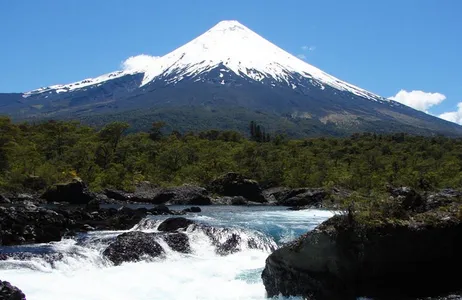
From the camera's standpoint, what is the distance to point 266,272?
10227 millimetres

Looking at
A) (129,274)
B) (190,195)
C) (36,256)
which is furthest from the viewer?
(190,195)

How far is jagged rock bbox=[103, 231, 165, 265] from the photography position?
14789 millimetres

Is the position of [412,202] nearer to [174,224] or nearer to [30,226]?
[174,224]

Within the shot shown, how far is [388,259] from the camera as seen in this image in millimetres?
8258

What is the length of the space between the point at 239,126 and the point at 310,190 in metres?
108

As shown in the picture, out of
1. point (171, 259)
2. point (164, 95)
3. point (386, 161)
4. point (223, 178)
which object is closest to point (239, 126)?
point (164, 95)

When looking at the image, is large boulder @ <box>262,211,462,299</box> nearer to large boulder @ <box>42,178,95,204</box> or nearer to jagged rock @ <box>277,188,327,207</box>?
large boulder @ <box>42,178,95,204</box>

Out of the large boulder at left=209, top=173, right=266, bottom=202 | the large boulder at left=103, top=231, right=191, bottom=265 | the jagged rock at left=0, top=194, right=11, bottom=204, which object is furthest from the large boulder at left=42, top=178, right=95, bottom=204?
the large boulder at left=103, top=231, right=191, bottom=265

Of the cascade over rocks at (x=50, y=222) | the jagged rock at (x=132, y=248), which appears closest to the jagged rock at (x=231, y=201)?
the cascade over rocks at (x=50, y=222)

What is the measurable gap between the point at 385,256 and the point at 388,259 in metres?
0.07

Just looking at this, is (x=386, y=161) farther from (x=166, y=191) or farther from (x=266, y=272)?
(x=266, y=272)

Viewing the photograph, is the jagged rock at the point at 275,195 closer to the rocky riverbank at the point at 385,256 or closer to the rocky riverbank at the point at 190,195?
the rocky riverbank at the point at 190,195

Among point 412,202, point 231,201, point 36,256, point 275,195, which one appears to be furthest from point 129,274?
point 275,195

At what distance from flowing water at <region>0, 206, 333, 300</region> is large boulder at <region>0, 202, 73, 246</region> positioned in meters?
0.92
